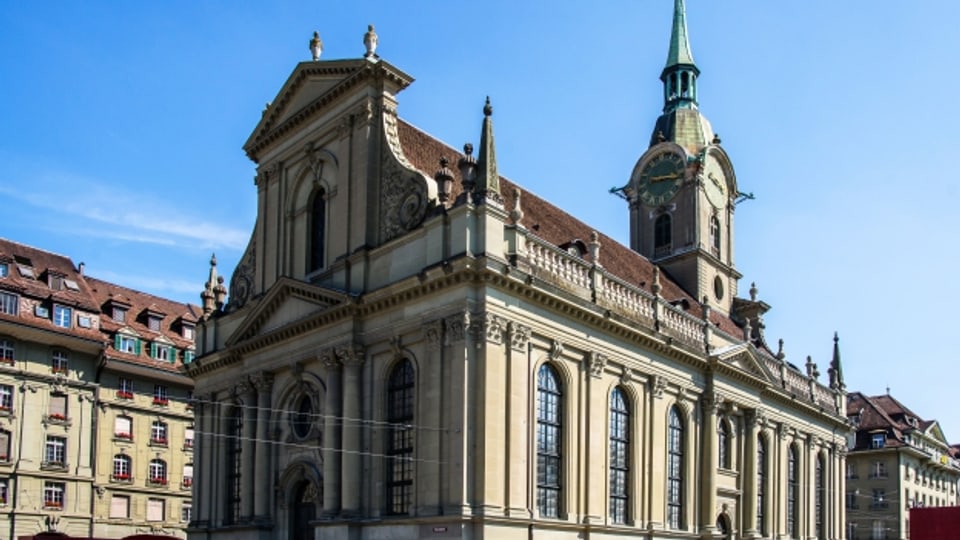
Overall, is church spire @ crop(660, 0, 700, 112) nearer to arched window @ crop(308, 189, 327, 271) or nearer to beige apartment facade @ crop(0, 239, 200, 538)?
arched window @ crop(308, 189, 327, 271)

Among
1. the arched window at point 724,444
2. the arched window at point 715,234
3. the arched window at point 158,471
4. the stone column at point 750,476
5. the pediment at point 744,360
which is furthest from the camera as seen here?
the arched window at point 158,471

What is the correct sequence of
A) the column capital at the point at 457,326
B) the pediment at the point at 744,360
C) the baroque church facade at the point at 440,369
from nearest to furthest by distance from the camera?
the column capital at the point at 457,326
the baroque church facade at the point at 440,369
the pediment at the point at 744,360

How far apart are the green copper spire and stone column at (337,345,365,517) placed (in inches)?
1215

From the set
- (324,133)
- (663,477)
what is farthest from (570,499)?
(324,133)

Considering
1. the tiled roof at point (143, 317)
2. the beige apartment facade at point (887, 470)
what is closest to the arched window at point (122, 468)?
the tiled roof at point (143, 317)

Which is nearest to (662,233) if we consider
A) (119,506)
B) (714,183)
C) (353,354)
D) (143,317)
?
(714,183)

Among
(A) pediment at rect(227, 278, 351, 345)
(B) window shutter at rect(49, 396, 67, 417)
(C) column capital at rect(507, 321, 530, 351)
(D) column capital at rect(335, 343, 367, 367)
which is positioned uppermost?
(A) pediment at rect(227, 278, 351, 345)

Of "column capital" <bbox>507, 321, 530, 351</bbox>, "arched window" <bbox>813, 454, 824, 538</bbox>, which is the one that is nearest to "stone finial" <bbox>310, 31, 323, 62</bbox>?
"column capital" <bbox>507, 321, 530, 351</bbox>

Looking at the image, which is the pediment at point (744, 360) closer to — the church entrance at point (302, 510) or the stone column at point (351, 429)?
the stone column at point (351, 429)

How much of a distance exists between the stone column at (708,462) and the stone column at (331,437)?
49.4ft

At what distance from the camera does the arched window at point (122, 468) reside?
52.7 metres

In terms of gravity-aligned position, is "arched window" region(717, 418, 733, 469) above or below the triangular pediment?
below

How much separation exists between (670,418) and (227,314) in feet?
59.4

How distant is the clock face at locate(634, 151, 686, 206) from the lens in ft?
175
